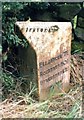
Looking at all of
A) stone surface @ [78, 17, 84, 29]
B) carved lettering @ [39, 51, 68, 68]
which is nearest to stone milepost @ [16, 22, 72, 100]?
carved lettering @ [39, 51, 68, 68]

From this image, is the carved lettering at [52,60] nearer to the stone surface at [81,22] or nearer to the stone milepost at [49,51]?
the stone milepost at [49,51]

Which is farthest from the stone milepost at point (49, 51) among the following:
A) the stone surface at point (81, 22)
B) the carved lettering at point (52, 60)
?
the stone surface at point (81, 22)

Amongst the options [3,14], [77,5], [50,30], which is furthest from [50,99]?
[77,5]

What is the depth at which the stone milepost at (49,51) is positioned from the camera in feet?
10.5

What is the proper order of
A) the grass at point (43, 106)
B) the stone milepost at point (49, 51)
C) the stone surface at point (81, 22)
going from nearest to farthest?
the grass at point (43, 106)
the stone milepost at point (49, 51)
the stone surface at point (81, 22)

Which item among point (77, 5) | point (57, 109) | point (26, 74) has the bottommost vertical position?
point (57, 109)

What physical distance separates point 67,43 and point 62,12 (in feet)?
1.75

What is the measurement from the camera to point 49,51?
327cm

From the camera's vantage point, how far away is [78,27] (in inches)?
155

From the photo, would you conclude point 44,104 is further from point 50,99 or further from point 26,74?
point 26,74

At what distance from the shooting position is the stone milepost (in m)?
3.19

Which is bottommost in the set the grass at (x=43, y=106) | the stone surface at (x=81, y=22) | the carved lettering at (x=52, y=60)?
the grass at (x=43, y=106)

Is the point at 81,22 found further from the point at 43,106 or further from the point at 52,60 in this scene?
the point at 43,106

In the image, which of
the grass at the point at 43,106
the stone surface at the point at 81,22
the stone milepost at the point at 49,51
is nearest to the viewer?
the grass at the point at 43,106
